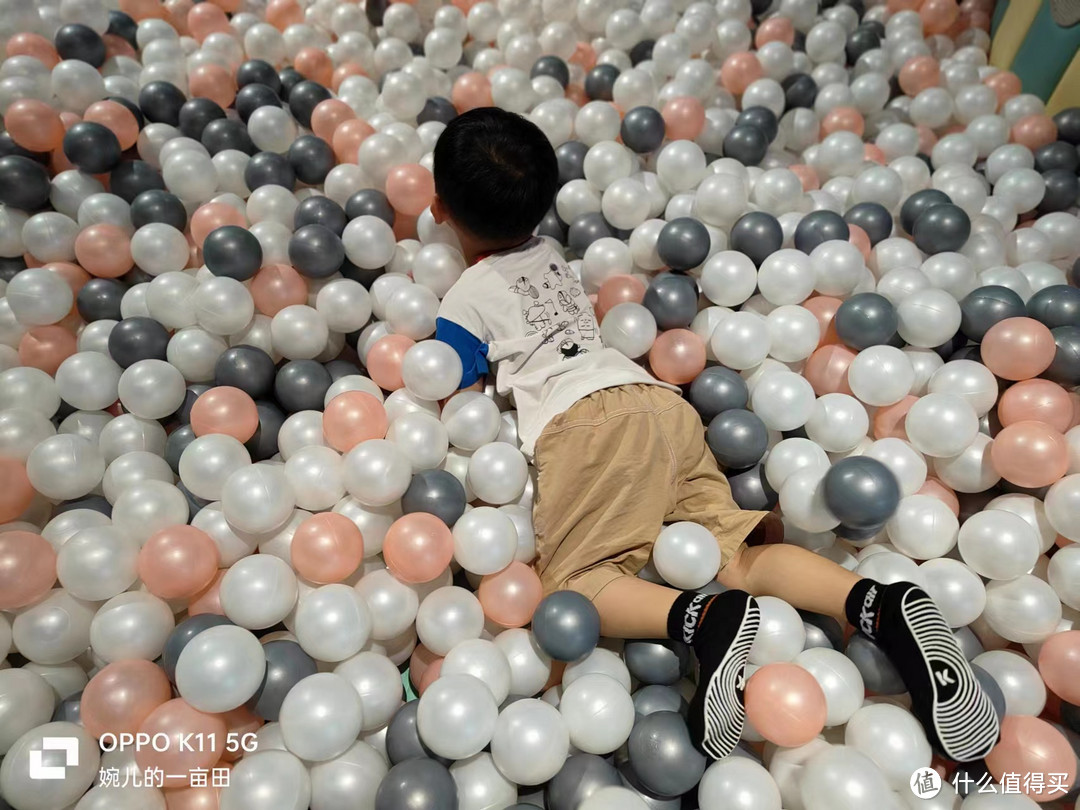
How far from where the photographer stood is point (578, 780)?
1.08m

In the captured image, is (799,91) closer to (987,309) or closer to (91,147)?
(987,309)

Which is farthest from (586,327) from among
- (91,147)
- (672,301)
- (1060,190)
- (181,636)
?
(1060,190)

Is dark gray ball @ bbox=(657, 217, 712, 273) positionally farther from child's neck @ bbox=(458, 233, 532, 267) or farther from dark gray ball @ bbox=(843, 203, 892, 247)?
dark gray ball @ bbox=(843, 203, 892, 247)

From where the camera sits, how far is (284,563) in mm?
1199

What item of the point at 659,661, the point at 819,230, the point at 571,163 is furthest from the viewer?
the point at 571,163

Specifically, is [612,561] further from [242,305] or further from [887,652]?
[242,305]

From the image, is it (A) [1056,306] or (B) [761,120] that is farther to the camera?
(B) [761,120]

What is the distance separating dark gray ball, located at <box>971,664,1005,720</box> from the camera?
1103 millimetres

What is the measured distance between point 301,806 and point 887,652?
2.90 feet

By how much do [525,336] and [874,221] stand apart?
3.15ft

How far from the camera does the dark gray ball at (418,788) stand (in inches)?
39.0

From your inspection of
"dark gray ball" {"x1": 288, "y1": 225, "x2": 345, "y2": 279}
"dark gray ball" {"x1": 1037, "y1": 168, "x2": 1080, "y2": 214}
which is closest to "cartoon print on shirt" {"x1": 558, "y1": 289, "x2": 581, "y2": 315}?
"dark gray ball" {"x1": 288, "y1": 225, "x2": 345, "y2": 279}

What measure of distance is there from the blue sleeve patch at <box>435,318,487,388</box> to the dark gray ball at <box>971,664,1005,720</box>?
0.99 m

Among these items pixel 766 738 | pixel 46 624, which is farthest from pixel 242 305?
pixel 766 738
